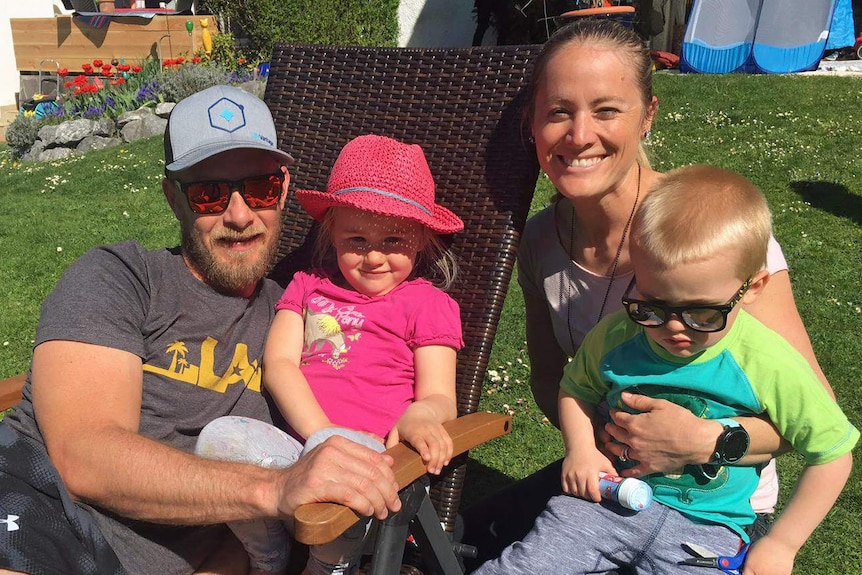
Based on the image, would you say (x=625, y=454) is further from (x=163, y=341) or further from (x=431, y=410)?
(x=163, y=341)

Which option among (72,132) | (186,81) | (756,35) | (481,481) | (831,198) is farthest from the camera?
(756,35)

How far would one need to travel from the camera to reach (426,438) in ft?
6.98

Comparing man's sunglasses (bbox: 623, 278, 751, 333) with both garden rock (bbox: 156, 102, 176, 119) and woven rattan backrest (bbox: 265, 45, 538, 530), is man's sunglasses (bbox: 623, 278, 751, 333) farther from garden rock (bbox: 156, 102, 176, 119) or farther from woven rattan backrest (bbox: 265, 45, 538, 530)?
garden rock (bbox: 156, 102, 176, 119)

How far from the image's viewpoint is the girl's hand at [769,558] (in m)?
1.94

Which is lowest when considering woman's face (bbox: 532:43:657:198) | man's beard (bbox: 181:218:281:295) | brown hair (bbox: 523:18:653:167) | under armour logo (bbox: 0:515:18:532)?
under armour logo (bbox: 0:515:18:532)

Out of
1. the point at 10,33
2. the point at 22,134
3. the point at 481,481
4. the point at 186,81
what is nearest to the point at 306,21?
the point at 186,81

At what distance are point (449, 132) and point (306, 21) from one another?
31.6ft

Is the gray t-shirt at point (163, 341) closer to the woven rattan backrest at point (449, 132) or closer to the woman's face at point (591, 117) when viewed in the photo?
the woven rattan backrest at point (449, 132)

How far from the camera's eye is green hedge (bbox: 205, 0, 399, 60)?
11.9 meters

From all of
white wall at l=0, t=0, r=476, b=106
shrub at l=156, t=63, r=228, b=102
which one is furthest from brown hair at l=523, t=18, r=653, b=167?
white wall at l=0, t=0, r=476, b=106

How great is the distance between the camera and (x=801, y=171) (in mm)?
7727

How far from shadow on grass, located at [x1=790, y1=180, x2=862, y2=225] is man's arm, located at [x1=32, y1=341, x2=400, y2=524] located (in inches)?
238

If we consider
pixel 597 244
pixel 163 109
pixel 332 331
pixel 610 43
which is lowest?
pixel 163 109

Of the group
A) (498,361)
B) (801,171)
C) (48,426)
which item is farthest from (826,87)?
(48,426)
